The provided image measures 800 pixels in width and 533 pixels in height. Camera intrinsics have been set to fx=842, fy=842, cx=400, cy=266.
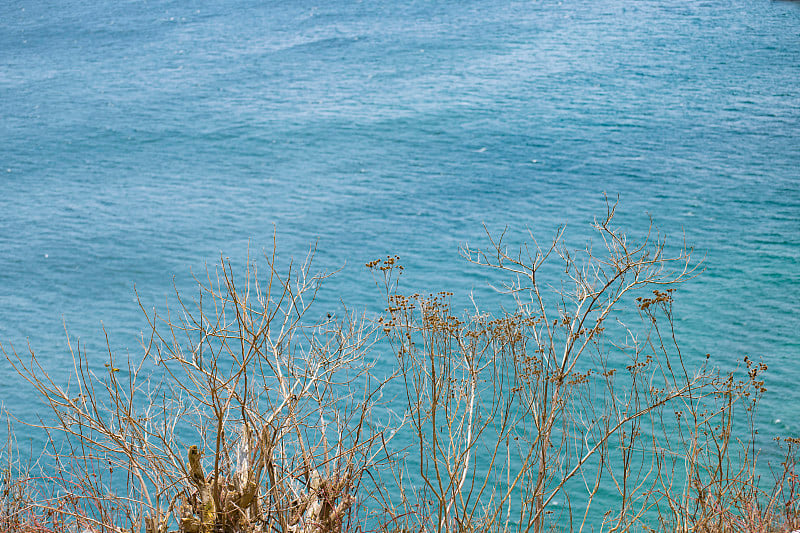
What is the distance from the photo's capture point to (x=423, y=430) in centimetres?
1210

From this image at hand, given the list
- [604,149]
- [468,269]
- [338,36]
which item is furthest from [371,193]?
[338,36]

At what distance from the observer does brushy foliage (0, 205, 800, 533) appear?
20.7 feet

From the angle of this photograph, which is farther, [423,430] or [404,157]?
[404,157]

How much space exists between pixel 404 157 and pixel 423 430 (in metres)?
11.8

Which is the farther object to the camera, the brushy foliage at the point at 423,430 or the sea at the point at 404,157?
the sea at the point at 404,157

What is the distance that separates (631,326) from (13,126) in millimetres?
21714

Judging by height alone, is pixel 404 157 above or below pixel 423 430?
above

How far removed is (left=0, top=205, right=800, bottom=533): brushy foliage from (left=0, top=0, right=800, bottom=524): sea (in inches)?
43.5

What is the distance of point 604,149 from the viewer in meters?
22.2

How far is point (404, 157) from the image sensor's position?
2262cm

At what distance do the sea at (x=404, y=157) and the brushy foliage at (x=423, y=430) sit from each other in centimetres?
111

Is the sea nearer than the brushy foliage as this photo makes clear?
No

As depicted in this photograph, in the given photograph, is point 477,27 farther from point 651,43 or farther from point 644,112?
point 644,112

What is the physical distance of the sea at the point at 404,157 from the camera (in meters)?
16.1
